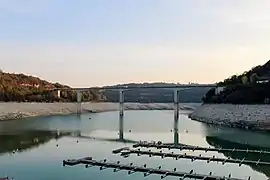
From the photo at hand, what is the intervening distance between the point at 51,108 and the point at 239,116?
37.9 m

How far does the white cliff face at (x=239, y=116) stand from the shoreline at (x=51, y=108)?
25974 millimetres

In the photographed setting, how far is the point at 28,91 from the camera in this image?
8988 cm

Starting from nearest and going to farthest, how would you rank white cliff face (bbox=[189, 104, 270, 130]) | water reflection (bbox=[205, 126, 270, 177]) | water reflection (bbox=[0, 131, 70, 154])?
water reflection (bbox=[205, 126, 270, 177]), water reflection (bbox=[0, 131, 70, 154]), white cliff face (bbox=[189, 104, 270, 130])

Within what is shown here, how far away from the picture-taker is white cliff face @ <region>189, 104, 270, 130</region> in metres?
45.9

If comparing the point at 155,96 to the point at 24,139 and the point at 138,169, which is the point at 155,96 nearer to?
the point at 24,139

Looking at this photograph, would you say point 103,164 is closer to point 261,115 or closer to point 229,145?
point 229,145

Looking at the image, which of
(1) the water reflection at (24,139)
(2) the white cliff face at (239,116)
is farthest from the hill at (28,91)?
(1) the water reflection at (24,139)

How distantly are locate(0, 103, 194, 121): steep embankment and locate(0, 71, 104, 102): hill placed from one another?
6101 millimetres

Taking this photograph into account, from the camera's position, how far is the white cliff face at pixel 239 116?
45.9 m

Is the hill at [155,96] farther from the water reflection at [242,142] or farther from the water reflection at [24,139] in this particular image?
the water reflection at [24,139]

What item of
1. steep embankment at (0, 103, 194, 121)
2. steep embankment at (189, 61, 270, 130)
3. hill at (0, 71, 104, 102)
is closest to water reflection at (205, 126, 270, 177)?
steep embankment at (189, 61, 270, 130)

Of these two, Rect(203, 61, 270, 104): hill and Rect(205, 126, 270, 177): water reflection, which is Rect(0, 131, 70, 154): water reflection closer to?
Rect(205, 126, 270, 177): water reflection

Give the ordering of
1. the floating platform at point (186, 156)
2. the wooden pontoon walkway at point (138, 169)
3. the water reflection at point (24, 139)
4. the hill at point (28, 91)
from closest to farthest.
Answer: the wooden pontoon walkway at point (138, 169)
the floating platform at point (186, 156)
the water reflection at point (24, 139)
the hill at point (28, 91)

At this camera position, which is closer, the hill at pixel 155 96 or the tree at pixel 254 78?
the tree at pixel 254 78
